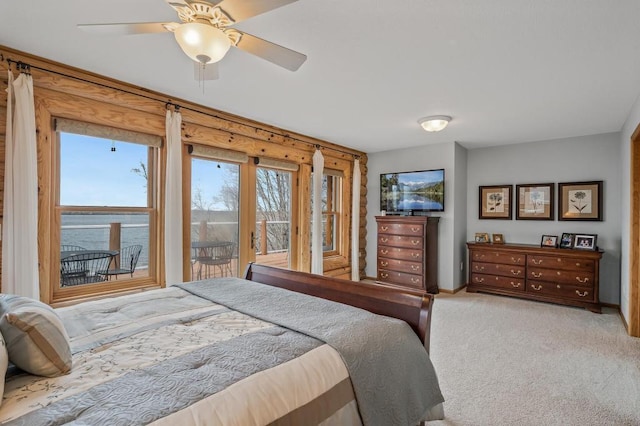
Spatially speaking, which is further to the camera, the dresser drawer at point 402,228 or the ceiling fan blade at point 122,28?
the dresser drawer at point 402,228

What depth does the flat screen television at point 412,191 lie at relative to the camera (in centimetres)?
533

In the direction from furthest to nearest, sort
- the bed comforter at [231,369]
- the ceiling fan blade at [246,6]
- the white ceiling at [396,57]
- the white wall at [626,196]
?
the white wall at [626,196] → the white ceiling at [396,57] → the ceiling fan blade at [246,6] → the bed comforter at [231,369]

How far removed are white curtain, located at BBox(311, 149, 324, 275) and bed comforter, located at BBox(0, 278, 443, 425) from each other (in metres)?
2.91

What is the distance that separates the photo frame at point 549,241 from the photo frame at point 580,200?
0.33 meters

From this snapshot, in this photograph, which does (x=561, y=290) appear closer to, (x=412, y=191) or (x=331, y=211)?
(x=412, y=191)

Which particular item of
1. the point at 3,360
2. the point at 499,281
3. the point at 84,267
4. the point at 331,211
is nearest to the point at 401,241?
the point at 331,211

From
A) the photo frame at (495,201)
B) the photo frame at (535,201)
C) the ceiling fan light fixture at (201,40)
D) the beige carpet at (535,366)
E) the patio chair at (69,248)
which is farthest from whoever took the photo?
the photo frame at (495,201)

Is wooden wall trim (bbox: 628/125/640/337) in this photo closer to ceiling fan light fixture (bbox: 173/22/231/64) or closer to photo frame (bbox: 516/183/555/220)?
photo frame (bbox: 516/183/555/220)

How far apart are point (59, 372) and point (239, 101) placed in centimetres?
293

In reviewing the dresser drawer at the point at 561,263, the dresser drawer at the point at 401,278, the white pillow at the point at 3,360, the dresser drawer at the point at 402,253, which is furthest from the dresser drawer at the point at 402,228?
the white pillow at the point at 3,360

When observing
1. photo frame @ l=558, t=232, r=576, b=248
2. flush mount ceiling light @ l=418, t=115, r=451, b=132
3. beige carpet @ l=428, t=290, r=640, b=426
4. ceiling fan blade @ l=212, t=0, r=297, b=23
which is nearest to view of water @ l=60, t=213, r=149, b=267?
ceiling fan blade @ l=212, t=0, r=297, b=23

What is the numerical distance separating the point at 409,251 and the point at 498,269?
1.39 meters

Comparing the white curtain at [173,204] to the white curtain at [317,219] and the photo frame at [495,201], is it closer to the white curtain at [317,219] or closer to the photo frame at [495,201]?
the white curtain at [317,219]

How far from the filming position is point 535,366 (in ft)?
9.00
